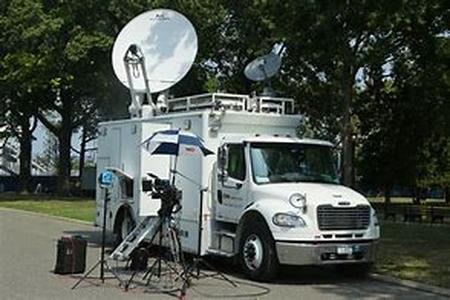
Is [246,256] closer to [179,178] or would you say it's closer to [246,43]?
[179,178]

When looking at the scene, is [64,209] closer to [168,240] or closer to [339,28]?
[339,28]

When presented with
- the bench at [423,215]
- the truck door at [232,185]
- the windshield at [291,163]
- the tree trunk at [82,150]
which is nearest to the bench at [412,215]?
the bench at [423,215]

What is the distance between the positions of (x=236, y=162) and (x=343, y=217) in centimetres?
236

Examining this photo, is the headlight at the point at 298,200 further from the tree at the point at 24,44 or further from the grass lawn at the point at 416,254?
the tree at the point at 24,44

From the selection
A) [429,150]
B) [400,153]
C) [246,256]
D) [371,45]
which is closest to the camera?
[246,256]

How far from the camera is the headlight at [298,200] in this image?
13.6 meters

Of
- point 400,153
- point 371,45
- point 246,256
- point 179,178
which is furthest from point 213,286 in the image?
point 400,153

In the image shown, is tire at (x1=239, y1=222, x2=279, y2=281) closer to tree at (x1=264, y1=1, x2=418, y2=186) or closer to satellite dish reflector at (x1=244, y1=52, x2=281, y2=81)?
satellite dish reflector at (x1=244, y1=52, x2=281, y2=81)

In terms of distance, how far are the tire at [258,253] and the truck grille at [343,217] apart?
901 mm

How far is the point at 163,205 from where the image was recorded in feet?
44.7

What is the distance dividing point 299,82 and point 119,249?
72.5 ft

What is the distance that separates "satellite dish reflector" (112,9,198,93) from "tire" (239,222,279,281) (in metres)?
5.65

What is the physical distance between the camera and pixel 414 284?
1346cm

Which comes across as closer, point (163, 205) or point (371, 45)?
point (163, 205)
